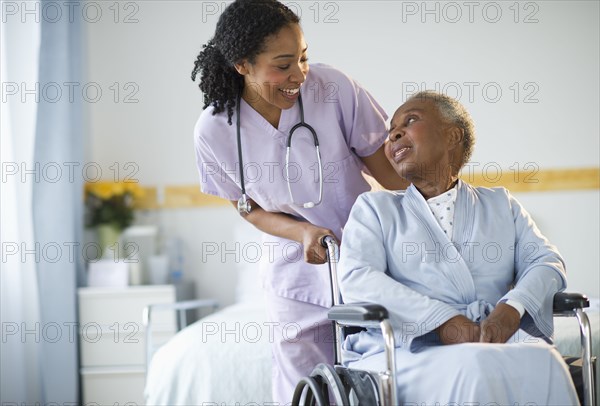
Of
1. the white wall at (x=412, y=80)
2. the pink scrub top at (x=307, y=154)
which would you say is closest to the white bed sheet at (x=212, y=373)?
the pink scrub top at (x=307, y=154)

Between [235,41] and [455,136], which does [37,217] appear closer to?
[235,41]

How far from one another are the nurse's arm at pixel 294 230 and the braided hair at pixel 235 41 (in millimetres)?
285

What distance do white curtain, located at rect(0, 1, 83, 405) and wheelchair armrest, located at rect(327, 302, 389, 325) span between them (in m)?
2.22

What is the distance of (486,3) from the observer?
4.16 meters

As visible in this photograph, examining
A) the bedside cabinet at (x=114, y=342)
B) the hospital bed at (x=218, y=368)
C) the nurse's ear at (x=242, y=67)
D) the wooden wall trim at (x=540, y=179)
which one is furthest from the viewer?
the wooden wall trim at (x=540, y=179)

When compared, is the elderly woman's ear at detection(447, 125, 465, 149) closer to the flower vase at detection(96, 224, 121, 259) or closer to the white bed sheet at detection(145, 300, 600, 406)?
the white bed sheet at detection(145, 300, 600, 406)

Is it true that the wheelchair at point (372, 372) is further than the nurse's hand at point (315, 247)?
No

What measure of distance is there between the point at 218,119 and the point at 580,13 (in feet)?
8.68

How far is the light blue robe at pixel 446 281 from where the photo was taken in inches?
63.1

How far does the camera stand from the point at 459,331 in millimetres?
1747

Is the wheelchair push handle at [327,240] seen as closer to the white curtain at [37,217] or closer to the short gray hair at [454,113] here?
the short gray hair at [454,113]

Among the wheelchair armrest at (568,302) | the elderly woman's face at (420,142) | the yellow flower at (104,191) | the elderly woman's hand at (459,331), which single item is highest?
the elderly woman's face at (420,142)

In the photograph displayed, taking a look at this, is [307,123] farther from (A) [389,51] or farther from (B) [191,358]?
(A) [389,51]

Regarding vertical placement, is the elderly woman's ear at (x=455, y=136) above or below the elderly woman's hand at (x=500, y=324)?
above
